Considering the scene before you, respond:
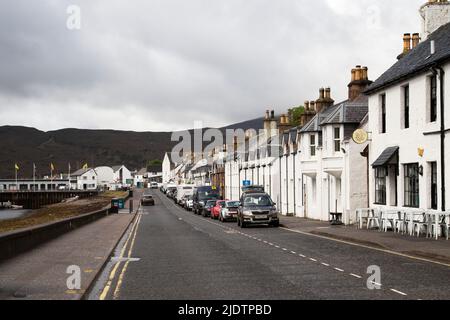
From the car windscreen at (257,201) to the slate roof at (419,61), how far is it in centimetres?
1007

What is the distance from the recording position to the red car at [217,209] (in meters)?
53.1

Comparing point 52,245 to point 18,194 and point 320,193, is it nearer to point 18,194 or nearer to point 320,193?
point 320,193

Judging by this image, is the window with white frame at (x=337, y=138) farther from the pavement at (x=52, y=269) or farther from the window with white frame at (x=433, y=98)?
the pavement at (x=52, y=269)

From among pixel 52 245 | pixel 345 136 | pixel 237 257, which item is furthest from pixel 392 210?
pixel 52 245

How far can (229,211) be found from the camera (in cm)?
4988

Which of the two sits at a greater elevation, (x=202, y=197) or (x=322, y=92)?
Answer: (x=322, y=92)

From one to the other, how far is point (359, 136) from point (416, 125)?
5089 mm

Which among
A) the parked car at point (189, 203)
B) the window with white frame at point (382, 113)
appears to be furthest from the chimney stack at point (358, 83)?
the parked car at point (189, 203)

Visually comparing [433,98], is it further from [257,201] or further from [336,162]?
[257,201]

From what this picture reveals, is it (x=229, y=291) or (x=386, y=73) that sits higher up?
(x=386, y=73)

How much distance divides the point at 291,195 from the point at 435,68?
27.5 meters

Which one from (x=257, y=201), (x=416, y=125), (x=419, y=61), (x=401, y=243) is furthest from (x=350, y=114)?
(x=401, y=243)

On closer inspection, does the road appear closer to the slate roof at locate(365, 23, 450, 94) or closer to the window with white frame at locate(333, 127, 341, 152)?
the slate roof at locate(365, 23, 450, 94)

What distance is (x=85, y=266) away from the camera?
18156mm
